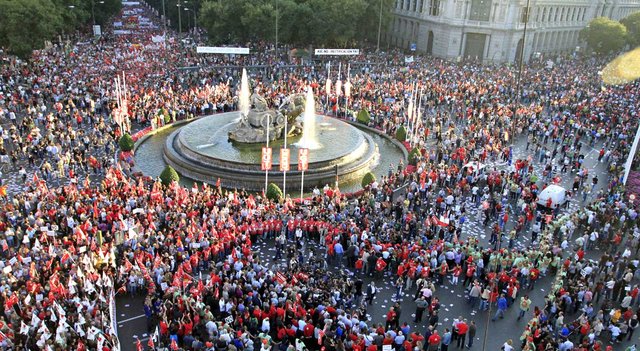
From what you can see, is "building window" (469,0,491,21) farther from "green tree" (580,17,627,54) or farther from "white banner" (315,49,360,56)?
"white banner" (315,49,360,56)

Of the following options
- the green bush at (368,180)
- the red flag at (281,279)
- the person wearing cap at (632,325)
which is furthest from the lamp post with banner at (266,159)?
the person wearing cap at (632,325)

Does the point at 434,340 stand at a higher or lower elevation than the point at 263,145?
lower

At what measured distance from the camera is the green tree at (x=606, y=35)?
7462 cm

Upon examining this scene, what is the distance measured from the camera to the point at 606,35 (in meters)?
75.1

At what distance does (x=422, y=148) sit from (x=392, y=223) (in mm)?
11066

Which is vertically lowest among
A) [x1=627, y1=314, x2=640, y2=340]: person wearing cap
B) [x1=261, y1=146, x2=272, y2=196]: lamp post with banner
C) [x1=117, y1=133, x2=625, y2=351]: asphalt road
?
[x1=117, y1=133, x2=625, y2=351]: asphalt road

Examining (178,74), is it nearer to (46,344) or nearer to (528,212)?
(528,212)

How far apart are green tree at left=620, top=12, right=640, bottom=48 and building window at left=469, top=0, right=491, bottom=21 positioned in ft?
79.9

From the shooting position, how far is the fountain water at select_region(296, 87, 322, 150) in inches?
1322

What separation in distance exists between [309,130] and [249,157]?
6.28 m

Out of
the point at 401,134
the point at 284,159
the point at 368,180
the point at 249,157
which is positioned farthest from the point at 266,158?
the point at 401,134

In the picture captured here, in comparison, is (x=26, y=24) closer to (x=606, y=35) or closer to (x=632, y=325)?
(x=632, y=325)

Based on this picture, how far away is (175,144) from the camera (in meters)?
33.6

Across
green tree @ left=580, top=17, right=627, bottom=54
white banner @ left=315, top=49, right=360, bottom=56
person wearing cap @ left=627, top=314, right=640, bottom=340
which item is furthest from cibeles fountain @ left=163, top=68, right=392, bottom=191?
green tree @ left=580, top=17, right=627, bottom=54
